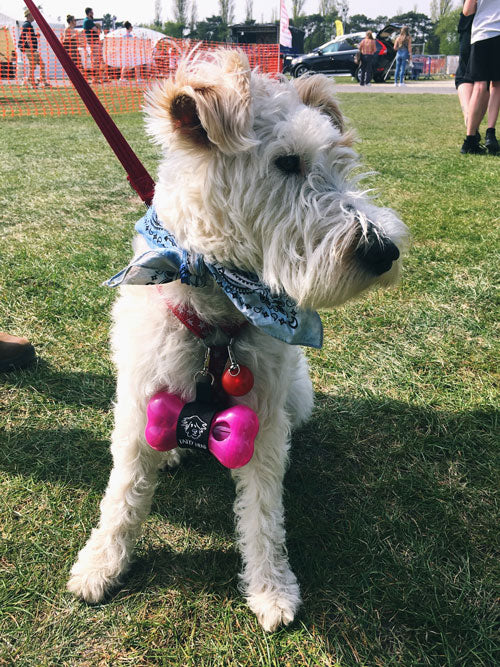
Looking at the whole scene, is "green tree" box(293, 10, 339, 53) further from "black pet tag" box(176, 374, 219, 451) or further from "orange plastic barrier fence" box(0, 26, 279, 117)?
"black pet tag" box(176, 374, 219, 451)

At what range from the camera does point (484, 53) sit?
26.2ft

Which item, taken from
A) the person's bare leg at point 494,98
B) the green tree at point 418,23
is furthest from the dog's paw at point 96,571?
the green tree at point 418,23

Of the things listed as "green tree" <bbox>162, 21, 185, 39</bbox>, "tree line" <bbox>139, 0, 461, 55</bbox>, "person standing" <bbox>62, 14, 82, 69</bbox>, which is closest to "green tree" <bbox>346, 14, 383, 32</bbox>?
"tree line" <bbox>139, 0, 461, 55</bbox>

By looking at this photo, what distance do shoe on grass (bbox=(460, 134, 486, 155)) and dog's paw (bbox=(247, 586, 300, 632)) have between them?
989 centimetres

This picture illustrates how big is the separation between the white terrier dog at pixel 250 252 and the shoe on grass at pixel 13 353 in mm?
1482

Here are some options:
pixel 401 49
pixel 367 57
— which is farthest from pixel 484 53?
pixel 367 57

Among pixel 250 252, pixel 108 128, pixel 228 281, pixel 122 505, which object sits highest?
pixel 108 128

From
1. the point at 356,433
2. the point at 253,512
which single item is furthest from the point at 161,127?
the point at 356,433

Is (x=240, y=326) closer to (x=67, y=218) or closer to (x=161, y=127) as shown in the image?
(x=161, y=127)

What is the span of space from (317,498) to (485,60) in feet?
27.8

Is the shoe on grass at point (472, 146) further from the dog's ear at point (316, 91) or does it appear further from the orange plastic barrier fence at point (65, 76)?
→ the dog's ear at point (316, 91)

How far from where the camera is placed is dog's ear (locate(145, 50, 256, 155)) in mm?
1544

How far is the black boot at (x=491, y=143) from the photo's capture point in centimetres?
953

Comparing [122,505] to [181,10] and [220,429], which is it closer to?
[220,429]
